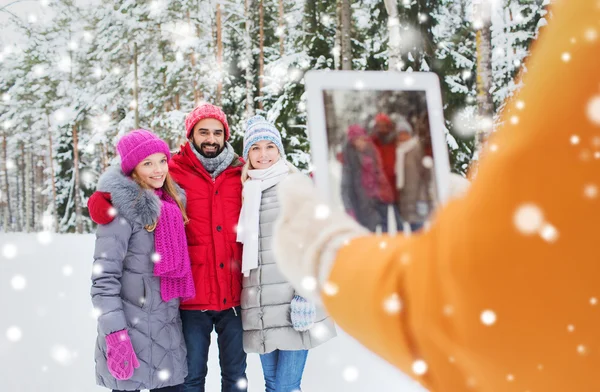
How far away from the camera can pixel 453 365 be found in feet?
1.62

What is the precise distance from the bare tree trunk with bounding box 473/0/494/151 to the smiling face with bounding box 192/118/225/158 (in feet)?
15.3

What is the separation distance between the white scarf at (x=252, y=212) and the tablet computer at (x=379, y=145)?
2085 millimetres

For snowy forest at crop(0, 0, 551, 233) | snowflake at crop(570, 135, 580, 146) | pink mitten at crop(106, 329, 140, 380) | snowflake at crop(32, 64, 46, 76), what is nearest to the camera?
snowflake at crop(570, 135, 580, 146)

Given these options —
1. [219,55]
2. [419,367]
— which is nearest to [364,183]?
[419,367]

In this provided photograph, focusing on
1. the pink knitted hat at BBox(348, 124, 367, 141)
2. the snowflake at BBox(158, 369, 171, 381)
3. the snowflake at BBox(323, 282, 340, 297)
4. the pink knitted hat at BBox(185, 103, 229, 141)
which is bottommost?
Answer: the snowflake at BBox(158, 369, 171, 381)

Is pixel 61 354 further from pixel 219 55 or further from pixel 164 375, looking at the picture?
pixel 219 55

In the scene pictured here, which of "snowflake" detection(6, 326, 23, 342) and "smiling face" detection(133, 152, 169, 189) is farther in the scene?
"snowflake" detection(6, 326, 23, 342)

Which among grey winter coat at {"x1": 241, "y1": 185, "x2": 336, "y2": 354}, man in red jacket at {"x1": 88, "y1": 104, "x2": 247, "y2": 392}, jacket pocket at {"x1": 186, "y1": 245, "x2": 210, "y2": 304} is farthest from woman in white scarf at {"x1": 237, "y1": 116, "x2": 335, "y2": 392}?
jacket pocket at {"x1": 186, "y1": 245, "x2": 210, "y2": 304}

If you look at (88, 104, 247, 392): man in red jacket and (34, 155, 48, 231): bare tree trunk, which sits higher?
(34, 155, 48, 231): bare tree trunk

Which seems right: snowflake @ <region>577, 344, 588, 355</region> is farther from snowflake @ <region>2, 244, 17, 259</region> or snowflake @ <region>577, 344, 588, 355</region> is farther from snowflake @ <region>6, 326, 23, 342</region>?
snowflake @ <region>2, 244, 17, 259</region>

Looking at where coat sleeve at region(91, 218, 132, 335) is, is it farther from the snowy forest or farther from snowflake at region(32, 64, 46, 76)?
snowflake at region(32, 64, 46, 76)

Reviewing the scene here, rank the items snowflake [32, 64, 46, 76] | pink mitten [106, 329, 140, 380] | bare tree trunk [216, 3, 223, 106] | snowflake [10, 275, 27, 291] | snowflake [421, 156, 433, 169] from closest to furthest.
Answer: snowflake [421, 156, 433, 169]
pink mitten [106, 329, 140, 380]
snowflake [10, 275, 27, 291]
bare tree trunk [216, 3, 223, 106]
snowflake [32, 64, 46, 76]

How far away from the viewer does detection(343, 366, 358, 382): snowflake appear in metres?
4.25

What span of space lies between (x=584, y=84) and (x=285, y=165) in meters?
2.66
